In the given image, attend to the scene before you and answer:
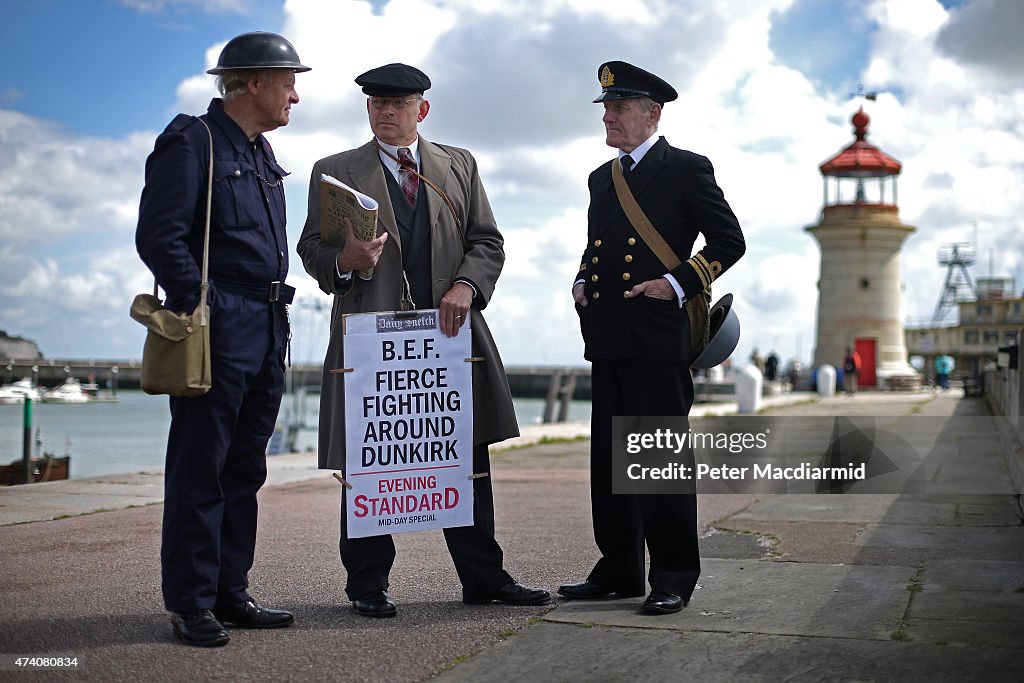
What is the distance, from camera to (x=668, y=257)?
4340 mm

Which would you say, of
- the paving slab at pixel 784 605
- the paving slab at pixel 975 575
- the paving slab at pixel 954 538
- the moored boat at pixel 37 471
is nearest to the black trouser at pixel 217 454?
the paving slab at pixel 784 605

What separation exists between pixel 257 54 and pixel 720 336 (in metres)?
2.08

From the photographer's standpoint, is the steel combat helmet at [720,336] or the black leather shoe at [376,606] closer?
the black leather shoe at [376,606]

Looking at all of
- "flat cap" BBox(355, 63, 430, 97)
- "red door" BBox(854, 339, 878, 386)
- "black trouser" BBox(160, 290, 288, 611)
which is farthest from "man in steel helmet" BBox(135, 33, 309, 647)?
"red door" BBox(854, 339, 878, 386)

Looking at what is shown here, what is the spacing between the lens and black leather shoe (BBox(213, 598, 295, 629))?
392cm

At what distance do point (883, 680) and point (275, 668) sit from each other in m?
1.80

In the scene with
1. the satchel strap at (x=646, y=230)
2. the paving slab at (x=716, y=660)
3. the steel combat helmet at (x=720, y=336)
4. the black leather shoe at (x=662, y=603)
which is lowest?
the paving slab at (x=716, y=660)

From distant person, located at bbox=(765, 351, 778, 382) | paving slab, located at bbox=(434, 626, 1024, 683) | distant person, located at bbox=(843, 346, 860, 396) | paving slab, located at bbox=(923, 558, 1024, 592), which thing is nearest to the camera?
paving slab, located at bbox=(434, 626, 1024, 683)

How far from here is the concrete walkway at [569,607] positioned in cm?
337

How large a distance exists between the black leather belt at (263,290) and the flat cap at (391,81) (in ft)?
2.72

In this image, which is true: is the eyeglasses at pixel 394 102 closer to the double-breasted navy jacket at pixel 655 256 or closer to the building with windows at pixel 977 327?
the double-breasted navy jacket at pixel 655 256

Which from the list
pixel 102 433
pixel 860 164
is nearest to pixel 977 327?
pixel 860 164

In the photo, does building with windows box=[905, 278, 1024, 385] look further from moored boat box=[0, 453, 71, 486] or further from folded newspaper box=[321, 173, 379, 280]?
folded newspaper box=[321, 173, 379, 280]

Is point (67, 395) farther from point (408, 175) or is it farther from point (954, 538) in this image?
point (408, 175)
